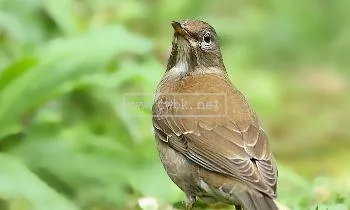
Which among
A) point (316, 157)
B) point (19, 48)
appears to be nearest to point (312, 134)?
point (316, 157)

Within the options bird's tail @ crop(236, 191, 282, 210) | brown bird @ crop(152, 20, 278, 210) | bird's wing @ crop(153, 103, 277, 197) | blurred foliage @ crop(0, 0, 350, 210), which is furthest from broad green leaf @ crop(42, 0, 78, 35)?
bird's tail @ crop(236, 191, 282, 210)

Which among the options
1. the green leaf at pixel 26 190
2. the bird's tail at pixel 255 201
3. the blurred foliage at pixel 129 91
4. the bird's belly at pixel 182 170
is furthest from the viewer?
the blurred foliage at pixel 129 91

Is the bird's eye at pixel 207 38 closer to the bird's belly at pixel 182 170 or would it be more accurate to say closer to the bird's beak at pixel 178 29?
the bird's beak at pixel 178 29

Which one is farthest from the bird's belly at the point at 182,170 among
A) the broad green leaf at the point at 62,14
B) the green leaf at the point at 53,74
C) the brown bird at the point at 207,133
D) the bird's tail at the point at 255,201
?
the broad green leaf at the point at 62,14

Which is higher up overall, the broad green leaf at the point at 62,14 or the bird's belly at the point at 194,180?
the broad green leaf at the point at 62,14

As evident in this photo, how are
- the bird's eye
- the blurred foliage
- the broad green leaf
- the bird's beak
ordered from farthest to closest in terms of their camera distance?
the broad green leaf
the blurred foliage
the bird's eye
the bird's beak

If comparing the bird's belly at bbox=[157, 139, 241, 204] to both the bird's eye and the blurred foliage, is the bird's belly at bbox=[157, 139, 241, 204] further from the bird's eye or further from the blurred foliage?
the bird's eye

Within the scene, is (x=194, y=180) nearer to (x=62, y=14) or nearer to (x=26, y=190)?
(x=26, y=190)
